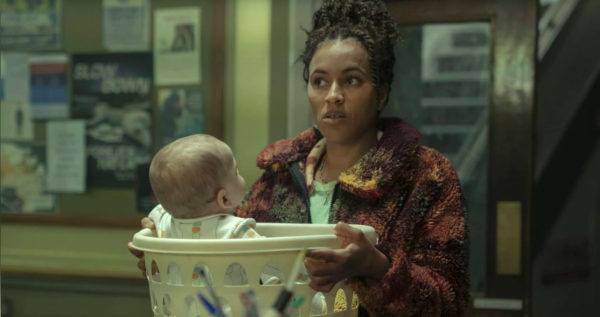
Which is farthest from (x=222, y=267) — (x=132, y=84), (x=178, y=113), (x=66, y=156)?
(x=66, y=156)

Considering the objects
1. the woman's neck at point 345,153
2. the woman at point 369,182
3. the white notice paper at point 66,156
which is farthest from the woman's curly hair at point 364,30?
the white notice paper at point 66,156

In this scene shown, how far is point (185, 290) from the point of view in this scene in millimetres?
905

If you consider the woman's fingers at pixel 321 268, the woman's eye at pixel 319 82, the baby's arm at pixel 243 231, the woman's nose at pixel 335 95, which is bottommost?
the woman's fingers at pixel 321 268

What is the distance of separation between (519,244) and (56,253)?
1.92m

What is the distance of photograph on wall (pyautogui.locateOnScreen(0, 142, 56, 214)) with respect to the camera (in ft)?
9.09

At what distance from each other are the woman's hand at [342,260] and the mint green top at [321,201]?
0.30 metres

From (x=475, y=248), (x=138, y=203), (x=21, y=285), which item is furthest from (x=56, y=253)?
(x=475, y=248)

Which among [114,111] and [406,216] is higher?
[114,111]

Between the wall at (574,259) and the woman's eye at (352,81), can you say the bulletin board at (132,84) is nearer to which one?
the woman's eye at (352,81)

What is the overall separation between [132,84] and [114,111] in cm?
15

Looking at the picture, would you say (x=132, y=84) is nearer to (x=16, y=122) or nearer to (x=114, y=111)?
(x=114, y=111)

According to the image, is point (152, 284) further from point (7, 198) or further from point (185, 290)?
point (7, 198)

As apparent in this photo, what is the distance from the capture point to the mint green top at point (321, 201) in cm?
126

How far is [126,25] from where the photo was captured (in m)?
2.65
